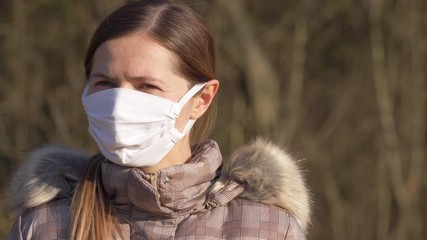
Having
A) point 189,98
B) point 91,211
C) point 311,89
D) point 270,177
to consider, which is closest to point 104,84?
point 189,98

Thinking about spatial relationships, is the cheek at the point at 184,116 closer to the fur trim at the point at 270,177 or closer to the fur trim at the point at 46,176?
the fur trim at the point at 270,177

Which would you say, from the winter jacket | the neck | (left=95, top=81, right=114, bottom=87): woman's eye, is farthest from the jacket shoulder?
(left=95, top=81, right=114, bottom=87): woman's eye

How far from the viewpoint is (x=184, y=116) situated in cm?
340

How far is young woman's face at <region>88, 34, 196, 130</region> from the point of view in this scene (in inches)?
126

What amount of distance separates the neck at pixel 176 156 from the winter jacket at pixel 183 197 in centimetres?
3

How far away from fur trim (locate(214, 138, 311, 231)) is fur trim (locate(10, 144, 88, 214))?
45cm

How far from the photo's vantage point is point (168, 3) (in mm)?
3477

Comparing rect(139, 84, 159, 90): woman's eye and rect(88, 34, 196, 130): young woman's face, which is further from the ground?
rect(88, 34, 196, 130): young woman's face

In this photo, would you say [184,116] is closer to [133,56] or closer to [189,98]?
[189,98]

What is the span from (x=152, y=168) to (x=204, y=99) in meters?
0.28

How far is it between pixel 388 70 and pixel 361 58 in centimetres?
56

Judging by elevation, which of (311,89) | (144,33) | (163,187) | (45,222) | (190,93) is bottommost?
(45,222)

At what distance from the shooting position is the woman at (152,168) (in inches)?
128

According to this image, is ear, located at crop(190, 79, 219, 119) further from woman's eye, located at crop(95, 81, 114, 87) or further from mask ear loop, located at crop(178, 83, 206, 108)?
woman's eye, located at crop(95, 81, 114, 87)
